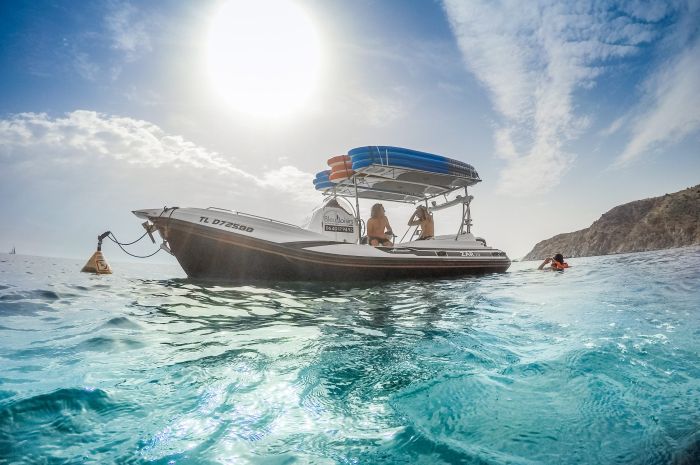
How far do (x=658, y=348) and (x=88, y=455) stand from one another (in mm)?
3778

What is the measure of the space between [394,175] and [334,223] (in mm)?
2683

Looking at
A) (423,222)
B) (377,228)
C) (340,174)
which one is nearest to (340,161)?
(340,174)

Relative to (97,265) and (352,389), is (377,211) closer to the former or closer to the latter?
(352,389)

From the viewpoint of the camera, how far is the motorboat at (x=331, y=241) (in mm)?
8241

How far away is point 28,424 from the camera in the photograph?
148 cm

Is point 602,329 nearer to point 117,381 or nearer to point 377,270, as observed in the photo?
point 117,381

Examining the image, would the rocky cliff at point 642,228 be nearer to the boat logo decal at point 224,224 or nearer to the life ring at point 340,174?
the life ring at point 340,174

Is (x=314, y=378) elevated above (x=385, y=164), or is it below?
below

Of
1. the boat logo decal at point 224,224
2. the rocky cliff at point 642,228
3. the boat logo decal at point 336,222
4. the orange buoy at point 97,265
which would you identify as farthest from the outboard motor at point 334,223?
the rocky cliff at point 642,228

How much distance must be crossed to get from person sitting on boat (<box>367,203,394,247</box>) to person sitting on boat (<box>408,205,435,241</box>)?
1.86 meters

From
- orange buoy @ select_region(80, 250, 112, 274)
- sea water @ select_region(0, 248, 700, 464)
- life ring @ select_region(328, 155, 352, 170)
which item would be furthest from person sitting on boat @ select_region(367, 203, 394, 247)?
orange buoy @ select_region(80, 250, 112, 274)

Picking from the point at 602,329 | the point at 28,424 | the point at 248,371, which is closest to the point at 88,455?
the point at 28,424

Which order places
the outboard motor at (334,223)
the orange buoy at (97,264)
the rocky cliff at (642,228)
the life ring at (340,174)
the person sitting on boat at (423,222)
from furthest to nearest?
1. the rocky cliff at (642,228)
2. the person sitting on boat at (423,222)
3. the orange buoy at (97,264)
4. the life ring at (340,174)
5. the outboard motor at (334,223)

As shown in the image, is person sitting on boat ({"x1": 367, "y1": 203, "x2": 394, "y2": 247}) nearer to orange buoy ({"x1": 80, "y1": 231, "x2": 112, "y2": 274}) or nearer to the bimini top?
the bimini top
